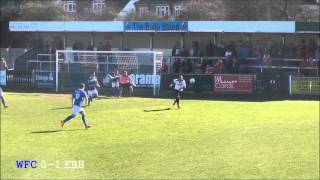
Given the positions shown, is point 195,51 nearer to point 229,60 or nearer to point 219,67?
point 219,67

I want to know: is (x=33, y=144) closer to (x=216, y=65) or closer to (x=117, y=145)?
(x=117, y=145)

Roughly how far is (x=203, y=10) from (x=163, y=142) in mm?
43566

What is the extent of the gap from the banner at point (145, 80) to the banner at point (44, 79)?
190 inches

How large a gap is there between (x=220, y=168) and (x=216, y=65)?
62.7 ft

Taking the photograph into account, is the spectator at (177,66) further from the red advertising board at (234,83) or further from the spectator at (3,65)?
the spectator at (3,65)

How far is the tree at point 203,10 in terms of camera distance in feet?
188

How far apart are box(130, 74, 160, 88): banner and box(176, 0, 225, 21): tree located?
25.5 meters

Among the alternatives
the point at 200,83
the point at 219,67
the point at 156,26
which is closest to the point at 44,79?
the point at 156,26

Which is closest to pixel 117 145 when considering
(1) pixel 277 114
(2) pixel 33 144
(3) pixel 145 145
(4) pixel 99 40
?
(3) pixel 145 145

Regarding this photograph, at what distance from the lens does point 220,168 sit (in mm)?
12500

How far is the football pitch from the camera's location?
1195 centimetres

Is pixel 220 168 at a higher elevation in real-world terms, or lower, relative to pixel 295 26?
lower

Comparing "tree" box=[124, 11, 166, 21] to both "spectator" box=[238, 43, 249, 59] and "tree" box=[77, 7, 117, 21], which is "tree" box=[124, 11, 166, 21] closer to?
"tree" box=[77, 7, 117, 21]

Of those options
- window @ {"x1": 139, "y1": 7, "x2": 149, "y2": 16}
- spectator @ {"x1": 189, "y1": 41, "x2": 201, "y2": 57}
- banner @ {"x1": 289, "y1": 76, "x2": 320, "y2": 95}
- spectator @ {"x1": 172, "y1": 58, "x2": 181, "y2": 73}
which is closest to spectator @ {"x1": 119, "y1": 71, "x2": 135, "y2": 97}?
spectator @ {"x1": 172, "y1": 58, "x2": 181, "y2": 73}
